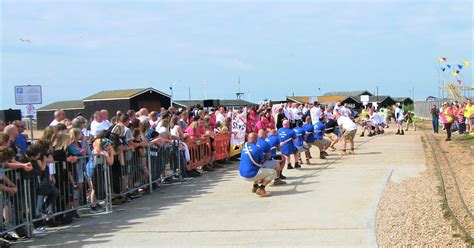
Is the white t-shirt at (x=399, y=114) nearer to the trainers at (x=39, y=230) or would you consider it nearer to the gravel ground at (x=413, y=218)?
the gravel ground at (x=413, y=218)

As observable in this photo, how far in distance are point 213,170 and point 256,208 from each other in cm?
627

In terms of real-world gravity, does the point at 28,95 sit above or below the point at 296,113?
above

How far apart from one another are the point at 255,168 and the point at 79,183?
3469 millimetres

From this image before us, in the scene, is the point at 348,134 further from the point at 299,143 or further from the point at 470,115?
the point at 470,115

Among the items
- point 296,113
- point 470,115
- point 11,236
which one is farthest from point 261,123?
point 470,115

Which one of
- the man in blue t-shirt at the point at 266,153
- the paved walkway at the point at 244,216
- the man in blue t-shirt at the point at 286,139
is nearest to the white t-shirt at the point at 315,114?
the man in blue t-shirt at the point at 286,139

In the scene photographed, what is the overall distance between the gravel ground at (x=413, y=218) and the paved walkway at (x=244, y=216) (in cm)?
22

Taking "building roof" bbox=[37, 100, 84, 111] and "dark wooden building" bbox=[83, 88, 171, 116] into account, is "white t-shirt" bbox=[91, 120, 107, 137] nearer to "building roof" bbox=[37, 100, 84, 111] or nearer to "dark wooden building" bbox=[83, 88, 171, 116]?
"dark wooden building" bbox=[83, 88, 171, 116]

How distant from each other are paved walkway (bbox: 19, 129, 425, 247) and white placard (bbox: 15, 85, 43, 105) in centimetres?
976

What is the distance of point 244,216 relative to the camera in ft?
30.5

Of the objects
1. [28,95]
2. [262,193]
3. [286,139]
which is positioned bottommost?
[262,193]

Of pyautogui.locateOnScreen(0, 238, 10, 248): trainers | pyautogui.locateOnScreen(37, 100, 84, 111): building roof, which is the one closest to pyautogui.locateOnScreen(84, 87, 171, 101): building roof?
pyautogui.locateOnScreen(37, 100, 84, 111): building roof

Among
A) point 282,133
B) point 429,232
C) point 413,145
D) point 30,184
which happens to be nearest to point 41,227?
point 30,184

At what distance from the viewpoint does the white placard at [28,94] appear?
68.6 ft
